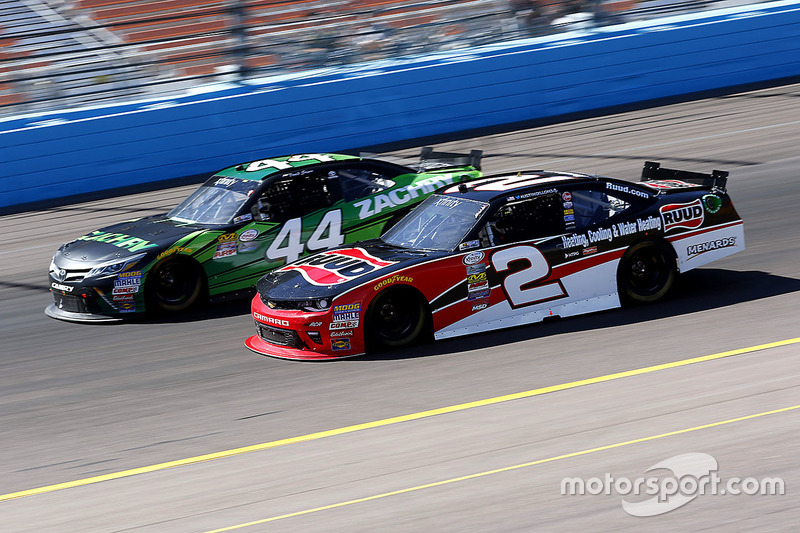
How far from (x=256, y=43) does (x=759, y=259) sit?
37.9ft

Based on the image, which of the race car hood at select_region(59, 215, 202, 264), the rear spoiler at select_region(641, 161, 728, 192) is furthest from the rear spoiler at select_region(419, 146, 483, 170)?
the race car hood at select_region(59, 215, 202, 264)

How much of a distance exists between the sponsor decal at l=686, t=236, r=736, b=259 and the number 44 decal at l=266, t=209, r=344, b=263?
3.60m

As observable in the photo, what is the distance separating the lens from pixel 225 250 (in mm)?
10211

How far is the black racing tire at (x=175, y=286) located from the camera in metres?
9.96

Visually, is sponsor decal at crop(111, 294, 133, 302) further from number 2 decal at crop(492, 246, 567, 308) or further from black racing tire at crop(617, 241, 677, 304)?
black racing tire at crop(617, 241, 677, 304)

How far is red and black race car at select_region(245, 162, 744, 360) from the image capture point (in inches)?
326

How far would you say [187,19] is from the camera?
19109mm

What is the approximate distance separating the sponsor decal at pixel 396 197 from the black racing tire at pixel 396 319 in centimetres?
259

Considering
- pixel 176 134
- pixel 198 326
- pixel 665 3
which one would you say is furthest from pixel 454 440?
pixel 665 3

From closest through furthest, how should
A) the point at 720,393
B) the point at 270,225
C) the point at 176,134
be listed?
the point at 720,393 < the point at 270,225 < the point at 176,134

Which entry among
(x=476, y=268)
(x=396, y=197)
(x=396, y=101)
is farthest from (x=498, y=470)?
(x=396, y=101)

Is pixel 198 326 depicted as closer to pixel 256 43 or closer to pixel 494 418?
pixel 494 418

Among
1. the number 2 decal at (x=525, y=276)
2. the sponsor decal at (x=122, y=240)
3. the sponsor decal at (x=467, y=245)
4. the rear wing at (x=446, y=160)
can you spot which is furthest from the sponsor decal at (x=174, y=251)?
the number 2 decal at (x=525, y=276)

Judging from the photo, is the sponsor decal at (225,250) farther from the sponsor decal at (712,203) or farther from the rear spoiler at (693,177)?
the sponsor decal at (712,203)
